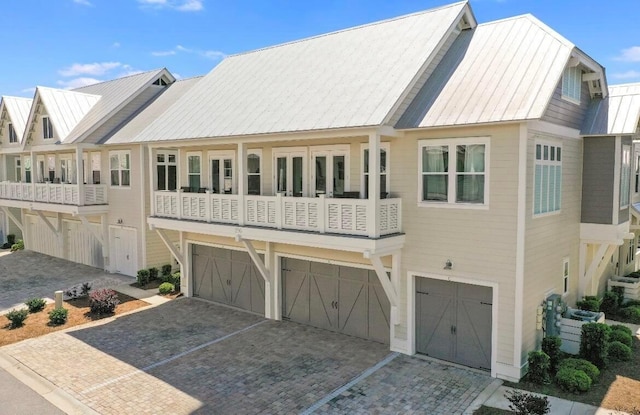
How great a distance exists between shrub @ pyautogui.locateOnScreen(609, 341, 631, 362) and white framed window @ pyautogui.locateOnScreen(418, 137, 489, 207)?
20.5 ft

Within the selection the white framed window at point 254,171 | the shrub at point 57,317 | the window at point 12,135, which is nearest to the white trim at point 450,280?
the white framed window at point 254,171

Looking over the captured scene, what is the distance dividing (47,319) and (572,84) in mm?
21352

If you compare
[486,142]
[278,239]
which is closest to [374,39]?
[486,142]

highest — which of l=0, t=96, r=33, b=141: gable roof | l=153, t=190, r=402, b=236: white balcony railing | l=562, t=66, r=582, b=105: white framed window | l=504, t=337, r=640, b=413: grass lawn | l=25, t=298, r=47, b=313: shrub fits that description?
l=0, t=96, r=33, b=141: gable roof

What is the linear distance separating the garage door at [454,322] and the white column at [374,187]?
2.55 meters

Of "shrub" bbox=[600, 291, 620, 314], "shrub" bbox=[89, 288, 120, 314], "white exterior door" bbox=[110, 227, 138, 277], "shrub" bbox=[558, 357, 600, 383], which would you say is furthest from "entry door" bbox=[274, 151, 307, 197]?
"shrub" bbox=[600, 291, 620, 314]

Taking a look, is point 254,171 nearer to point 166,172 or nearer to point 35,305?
point 166,172

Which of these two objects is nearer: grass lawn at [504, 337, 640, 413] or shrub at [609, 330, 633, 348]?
grass lawn at [504, 337, 640, 413]

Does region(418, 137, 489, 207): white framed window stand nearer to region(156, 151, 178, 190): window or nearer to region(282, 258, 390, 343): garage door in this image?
region(282, 258, 390, 343): garage door

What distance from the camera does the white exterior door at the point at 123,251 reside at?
84.1 ft

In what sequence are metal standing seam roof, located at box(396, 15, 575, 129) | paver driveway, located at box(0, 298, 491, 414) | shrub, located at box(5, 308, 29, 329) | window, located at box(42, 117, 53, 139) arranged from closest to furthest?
paver driveway, located at box(0, 298, 491, 414)
metal standing seam roof, located at box(396, 15, 575, 129)
shrub, located at box(5, 308, 29, 329)
window, located at box(42, 117, 53, 139)

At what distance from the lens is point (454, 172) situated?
13.4 m

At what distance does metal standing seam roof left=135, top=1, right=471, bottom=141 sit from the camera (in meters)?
14.4

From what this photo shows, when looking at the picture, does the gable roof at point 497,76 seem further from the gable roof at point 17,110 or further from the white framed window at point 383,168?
the gable roof at point 17,110
